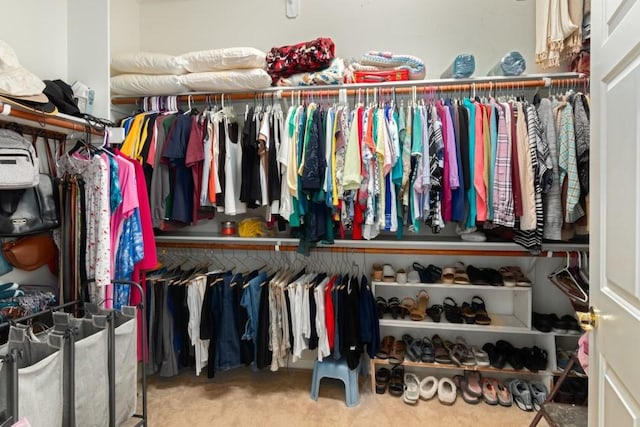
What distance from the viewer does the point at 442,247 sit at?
2.16 metres

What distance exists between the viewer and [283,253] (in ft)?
8.70

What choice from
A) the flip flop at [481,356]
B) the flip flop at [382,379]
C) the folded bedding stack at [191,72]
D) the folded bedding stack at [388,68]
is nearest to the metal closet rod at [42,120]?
the folded bedding stack at [191,72]

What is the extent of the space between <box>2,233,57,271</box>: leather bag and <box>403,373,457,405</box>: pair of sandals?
2201 mm

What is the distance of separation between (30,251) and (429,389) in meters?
2.40

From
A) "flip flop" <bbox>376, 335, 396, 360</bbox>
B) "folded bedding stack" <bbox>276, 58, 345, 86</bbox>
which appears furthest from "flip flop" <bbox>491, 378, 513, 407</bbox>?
"folded bedding stack" <bbox>276, 58, 345, 86</bbox>

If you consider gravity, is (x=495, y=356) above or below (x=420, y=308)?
below

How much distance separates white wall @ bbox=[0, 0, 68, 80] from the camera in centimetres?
160

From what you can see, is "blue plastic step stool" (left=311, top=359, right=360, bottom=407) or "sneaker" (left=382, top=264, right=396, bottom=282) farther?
"sneaker" (left=382, top=264, right=396, bottom=282)

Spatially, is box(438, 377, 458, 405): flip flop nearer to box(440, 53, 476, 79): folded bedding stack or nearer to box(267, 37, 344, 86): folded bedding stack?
box(440, 53, 476, 79): folded bedding stack

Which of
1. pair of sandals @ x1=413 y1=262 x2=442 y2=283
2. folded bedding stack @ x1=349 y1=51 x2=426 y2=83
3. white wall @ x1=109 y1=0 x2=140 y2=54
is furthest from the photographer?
white wall @ x1=109 y1=0 x2=140 y2=54

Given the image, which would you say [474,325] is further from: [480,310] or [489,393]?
[489,393]

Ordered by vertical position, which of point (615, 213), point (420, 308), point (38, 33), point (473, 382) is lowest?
point (473, 382)

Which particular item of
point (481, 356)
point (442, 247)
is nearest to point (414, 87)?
point (442, 247)

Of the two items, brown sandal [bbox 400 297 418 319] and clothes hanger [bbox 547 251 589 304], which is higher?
clothes hanger [bbox 547 251 589 304]
